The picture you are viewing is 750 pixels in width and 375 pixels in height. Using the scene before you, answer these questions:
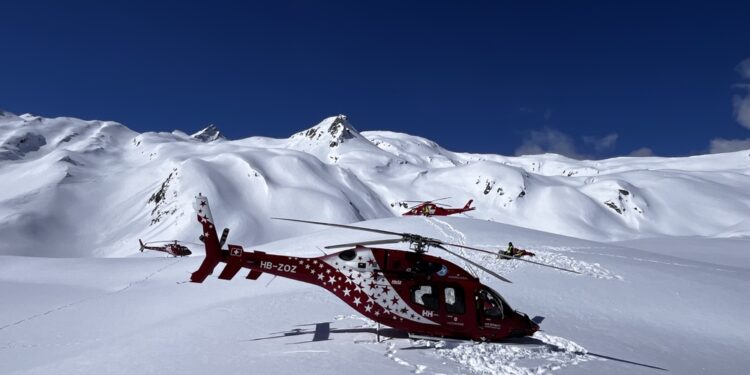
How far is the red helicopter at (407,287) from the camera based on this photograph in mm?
9828

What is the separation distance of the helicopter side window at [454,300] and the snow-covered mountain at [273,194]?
59.6m

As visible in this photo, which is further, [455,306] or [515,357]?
[455,306]

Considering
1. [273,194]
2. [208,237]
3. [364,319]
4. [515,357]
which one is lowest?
[515,357]

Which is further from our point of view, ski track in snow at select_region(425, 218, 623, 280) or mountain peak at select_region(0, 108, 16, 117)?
mountain peak at select_region(0, 108, 16, 117)

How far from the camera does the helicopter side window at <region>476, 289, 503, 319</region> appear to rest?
9.88 meters

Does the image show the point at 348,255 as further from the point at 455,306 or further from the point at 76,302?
the point at 76,302

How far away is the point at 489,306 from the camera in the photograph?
9898 mm

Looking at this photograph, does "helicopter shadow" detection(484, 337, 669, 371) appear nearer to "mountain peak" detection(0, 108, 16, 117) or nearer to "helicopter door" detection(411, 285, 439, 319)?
"helicopter door" detection(411, 285, 439, 319)

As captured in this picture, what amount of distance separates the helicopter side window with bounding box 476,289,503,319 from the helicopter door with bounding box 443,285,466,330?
0.41 m

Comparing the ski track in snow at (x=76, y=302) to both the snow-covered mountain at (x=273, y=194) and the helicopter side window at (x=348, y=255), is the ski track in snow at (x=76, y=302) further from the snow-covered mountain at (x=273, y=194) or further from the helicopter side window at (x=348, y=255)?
the snow-covered mountain at (x=273, y=194)

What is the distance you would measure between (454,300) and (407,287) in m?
1.20

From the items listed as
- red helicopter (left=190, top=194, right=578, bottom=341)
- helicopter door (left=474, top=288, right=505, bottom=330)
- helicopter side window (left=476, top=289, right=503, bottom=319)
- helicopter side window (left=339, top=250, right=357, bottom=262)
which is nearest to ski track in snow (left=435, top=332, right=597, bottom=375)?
red helicopter (left=190, top=194, right=578, bottom=341)

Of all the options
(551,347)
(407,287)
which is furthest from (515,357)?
(407,287)

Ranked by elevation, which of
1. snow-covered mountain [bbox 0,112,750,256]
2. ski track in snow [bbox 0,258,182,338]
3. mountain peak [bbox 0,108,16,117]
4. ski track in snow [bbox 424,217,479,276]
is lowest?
ski track in snow [bbox 0,258,182,338]
